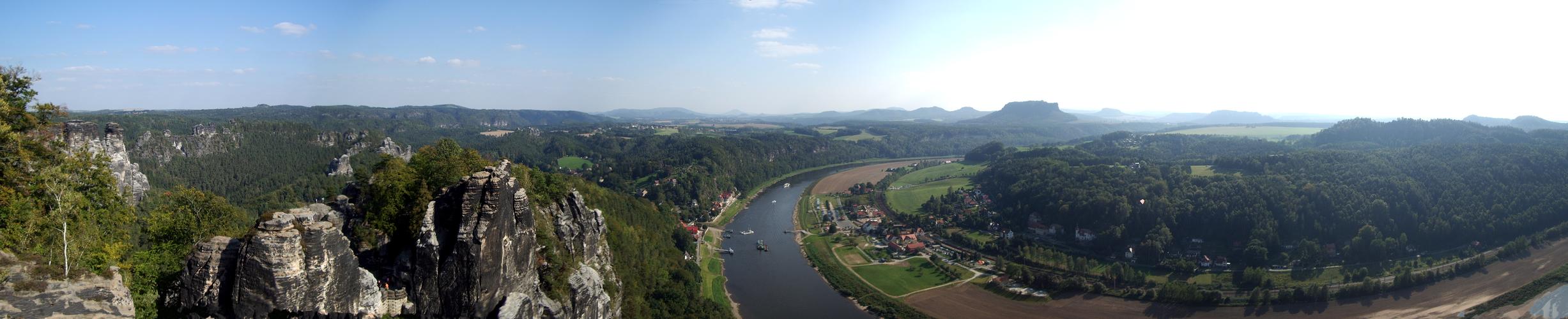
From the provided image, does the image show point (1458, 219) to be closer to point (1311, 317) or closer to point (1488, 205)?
point (1488, 205)

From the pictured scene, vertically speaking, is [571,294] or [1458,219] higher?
[571,294]

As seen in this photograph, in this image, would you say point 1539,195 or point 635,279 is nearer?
point 635,279

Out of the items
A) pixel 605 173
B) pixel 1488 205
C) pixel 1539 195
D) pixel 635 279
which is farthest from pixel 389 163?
pixel 1539 195

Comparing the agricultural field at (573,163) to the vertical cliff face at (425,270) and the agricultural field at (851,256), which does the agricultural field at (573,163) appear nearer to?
the agricultural field at (851,256)

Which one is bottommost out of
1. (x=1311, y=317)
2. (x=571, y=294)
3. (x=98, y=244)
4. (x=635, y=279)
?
(x=1311, y=317)

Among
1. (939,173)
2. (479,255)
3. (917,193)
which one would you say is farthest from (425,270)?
(939,173)

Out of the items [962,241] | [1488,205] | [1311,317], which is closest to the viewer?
[1311,317]

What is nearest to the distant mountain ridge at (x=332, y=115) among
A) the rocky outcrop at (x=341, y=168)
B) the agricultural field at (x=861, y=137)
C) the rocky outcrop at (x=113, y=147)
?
the rocky outcrop at (x=341, y=168)
